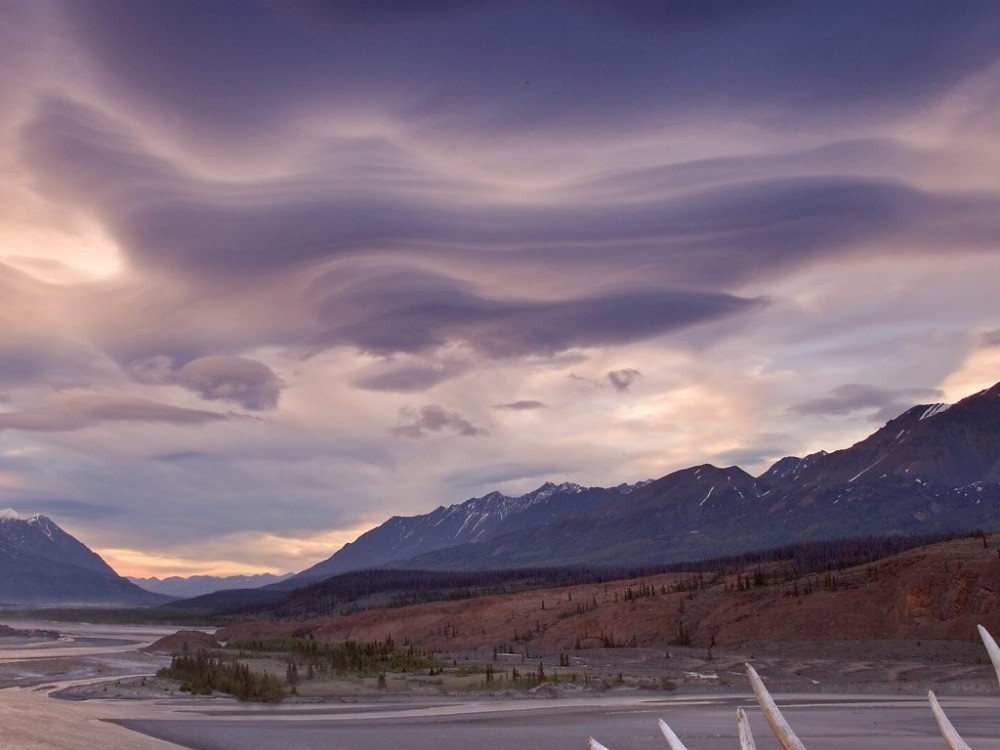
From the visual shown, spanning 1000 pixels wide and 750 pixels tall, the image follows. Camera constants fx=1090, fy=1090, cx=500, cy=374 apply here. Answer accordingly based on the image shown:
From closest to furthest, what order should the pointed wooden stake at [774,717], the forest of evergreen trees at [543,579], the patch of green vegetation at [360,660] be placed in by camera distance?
the pointed wooden stake at [774,717] < the patch of green vegetation at [360,660] < the forest of evergreen trees at [543,579]

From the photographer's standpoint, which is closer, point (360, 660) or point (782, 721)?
point (782, 721)

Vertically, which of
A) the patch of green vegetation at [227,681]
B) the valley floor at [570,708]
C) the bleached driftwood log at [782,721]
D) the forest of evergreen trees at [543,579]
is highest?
the forest of evergreen trees at [543,579]

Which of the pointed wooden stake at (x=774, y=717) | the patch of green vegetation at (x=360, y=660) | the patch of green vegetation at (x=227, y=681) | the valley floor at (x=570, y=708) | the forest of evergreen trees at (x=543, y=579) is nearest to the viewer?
the pointed wooden stake at (x=774, y=717)

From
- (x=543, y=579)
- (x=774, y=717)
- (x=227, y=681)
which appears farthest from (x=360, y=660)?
(x=543, y=579)

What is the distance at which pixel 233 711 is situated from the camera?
36.1m

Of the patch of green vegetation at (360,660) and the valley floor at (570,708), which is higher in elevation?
the patch of green vegetation at (360,660)

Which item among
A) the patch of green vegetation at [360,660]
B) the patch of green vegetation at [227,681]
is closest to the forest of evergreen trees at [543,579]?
the patch of green vegetation at [360,660]

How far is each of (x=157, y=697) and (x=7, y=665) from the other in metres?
21.2

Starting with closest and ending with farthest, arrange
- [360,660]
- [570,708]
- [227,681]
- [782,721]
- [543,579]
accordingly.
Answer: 1. [782,721]
2. [570,708]
3. [227,681]
4. [360,660]
5. [543,579]

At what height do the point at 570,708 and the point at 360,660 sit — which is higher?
the point at 360,660

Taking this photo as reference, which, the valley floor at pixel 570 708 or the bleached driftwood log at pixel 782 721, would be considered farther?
the valley floor at pixel 570 708

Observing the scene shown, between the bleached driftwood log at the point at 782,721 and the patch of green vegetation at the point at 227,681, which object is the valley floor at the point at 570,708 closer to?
the patch of green vegetation at the point at 227,681

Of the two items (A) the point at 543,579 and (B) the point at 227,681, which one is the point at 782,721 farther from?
(A) the point at 543,579

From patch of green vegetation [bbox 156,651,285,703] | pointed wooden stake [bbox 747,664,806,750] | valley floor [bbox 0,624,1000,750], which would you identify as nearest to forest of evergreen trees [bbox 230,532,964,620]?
valley floor [bbox 0,624,1000,750]
